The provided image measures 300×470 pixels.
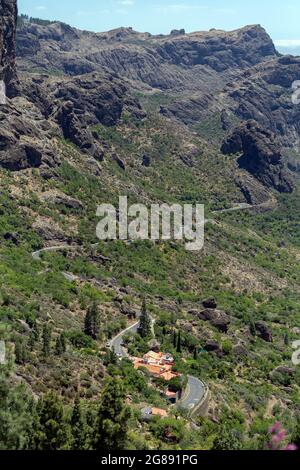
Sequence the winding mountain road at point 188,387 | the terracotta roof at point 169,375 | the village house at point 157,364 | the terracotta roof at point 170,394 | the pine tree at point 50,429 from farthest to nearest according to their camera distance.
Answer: the village house at point 157,364
the terracotta roof at point 169,375
the terracotta roof at point 170,394
the winding mountain road at point 188,387
the pine tree at point 50,429

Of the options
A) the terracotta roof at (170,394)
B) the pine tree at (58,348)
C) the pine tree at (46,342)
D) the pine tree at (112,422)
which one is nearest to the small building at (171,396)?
the terracotta roof at (170,394)

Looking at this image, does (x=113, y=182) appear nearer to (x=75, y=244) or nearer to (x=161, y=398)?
(x=75, y=244)

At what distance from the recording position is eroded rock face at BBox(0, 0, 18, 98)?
183 metres

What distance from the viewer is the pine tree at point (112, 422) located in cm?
4891

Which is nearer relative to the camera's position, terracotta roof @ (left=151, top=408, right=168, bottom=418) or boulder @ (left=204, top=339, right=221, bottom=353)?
terracotta roof @ (left=151, top=408, right=168, bottom=418)

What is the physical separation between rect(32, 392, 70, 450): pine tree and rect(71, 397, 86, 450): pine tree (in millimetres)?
1427

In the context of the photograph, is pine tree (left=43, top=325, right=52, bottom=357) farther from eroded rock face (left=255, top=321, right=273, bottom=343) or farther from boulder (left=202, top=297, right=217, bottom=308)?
eroded rock face (left=255, top=321, right=273, bottom=343)

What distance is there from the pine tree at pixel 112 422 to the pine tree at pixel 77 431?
1542mm

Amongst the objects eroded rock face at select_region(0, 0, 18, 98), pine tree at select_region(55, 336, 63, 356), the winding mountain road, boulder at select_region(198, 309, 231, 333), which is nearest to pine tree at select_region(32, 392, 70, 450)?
pine tree at select_region(55, 336, 63, 356)

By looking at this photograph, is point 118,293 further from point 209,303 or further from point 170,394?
point 170,394

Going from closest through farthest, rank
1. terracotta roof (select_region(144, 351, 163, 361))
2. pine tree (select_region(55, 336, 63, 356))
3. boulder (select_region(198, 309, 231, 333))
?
pine tree (select_region(55, 336, 63, 356))
terracotta roof (select_region(144, 351, 163, 361))
boulder (select_region(198, 309, 231, 333))

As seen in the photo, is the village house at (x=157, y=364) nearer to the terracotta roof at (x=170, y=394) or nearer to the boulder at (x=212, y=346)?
the terracotta roof at (x=170, y=394)
